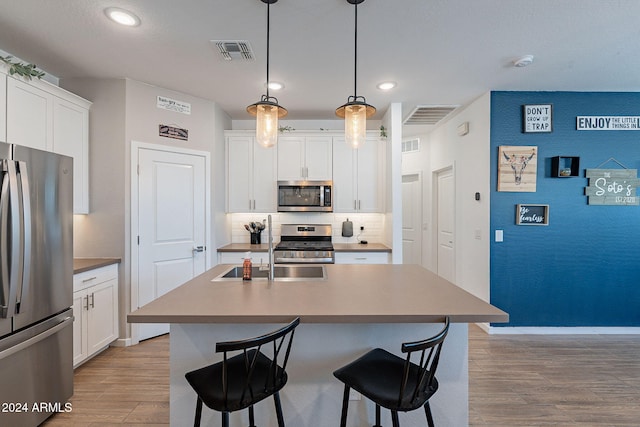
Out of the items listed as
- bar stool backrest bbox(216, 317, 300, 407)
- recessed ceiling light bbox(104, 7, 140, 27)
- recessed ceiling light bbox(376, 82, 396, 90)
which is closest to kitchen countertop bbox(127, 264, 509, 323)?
bar stool backrest bbox(216, 317, 300, 407)

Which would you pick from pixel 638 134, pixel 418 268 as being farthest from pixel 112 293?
pixel 638 134

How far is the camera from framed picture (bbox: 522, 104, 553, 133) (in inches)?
132

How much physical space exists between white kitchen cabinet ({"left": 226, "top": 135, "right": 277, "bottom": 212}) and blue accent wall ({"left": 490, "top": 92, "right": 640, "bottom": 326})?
272 cm

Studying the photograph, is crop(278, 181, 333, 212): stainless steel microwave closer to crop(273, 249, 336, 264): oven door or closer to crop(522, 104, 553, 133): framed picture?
crop(273, 249, 336, 264): oven door

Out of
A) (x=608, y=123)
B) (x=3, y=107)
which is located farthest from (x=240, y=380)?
(x=608, y=123)

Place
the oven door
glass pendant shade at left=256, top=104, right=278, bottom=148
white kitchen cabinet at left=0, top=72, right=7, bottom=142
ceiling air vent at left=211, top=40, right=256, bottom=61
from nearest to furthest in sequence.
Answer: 1. glass pendant shade at left=256, top=104, right=278, bottom=148
2. white kitchen cabinet at left=0, top=72, right=7, bottom=142
3. ceiling air vent at left=211, top=40, right=256, bottom=61
4. the oven door

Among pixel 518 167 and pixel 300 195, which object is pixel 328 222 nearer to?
pixel 300 195

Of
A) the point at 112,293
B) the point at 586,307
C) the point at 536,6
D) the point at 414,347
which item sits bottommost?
the point at 586,307

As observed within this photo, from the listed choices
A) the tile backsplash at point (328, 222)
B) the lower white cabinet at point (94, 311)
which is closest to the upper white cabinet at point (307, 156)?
the tile backsplash at point (328, 222)

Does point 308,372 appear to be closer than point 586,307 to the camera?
Yes

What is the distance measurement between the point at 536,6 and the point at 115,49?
312cm

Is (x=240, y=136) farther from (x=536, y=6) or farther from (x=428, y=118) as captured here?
(x=536, y=6)

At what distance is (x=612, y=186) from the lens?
3.34m

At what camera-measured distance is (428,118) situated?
14.2 ft
